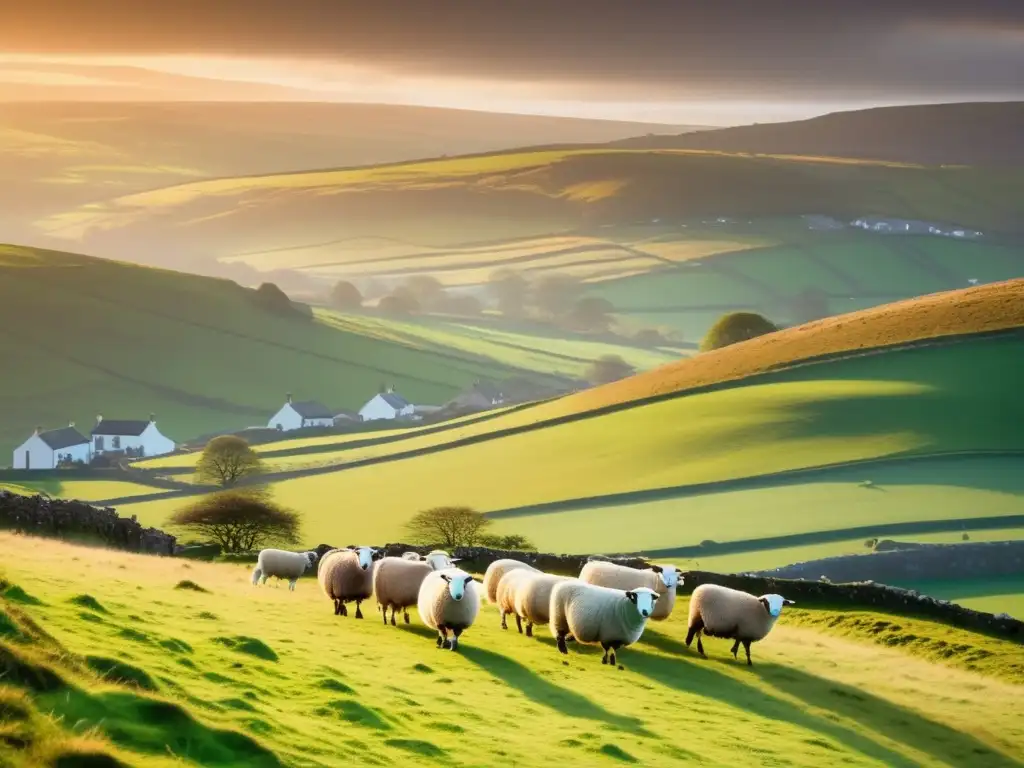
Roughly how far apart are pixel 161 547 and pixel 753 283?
507 feet

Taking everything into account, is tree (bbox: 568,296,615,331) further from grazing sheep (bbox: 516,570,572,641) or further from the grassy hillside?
grazing sheep (bbox: 516,570,572,641)

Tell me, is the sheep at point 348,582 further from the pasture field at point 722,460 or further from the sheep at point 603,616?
the pasture field at point 722,460

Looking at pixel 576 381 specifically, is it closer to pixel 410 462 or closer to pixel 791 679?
pixel 410 462

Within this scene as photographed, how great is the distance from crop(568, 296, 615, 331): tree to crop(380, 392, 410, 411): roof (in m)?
70.1

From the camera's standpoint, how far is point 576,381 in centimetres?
14925

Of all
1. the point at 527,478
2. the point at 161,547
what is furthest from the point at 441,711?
the point at 527,478

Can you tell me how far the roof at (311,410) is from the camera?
118750mm

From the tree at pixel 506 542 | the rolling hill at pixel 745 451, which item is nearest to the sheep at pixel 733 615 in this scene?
the tree at pixel 506 542

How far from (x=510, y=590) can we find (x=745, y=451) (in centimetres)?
4729

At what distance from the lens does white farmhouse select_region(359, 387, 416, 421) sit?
121 m

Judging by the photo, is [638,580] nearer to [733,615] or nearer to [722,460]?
[733,615]

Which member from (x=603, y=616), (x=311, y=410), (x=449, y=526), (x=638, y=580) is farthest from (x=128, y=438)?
(x=603, y=616)

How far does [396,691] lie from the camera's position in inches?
751

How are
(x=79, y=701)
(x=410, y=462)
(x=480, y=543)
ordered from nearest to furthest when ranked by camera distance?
(x=79, y=701) < (x=480, y=543) < (x=410, y=462)
